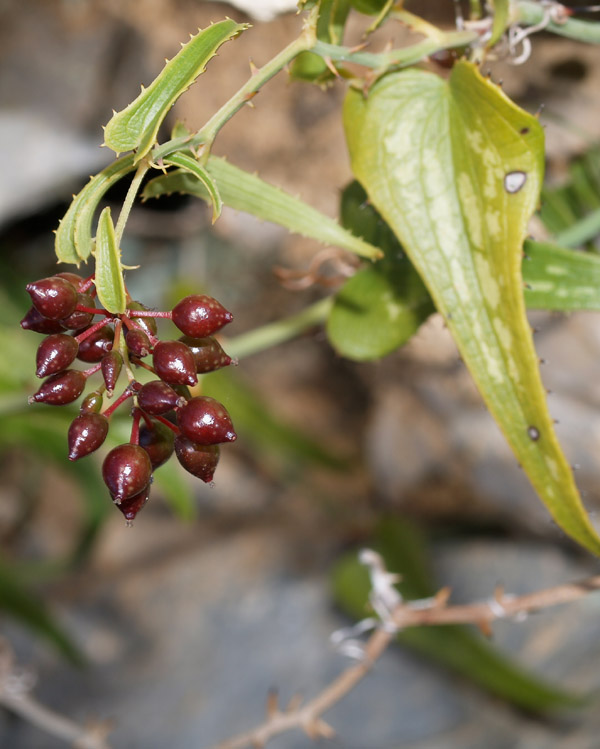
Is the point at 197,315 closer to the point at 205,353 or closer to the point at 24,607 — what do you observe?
the point at 205,353

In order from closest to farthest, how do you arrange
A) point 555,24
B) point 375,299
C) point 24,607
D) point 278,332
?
point 555,24, point 375,299, point 278,332, point 24,607

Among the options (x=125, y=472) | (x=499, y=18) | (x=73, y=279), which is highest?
(x=499, y=18)

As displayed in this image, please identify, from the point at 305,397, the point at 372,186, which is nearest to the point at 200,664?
the point at 305,397

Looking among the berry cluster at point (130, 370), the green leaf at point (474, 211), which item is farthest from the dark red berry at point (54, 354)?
the green leaf at point (474, 211)

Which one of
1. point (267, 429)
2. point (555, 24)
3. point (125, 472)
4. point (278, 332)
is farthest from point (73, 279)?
point (267, 429)

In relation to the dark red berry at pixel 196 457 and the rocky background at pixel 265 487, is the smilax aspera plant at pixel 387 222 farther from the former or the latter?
the rocky background at pixel 265 487

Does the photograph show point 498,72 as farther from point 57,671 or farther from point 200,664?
point 57,671
